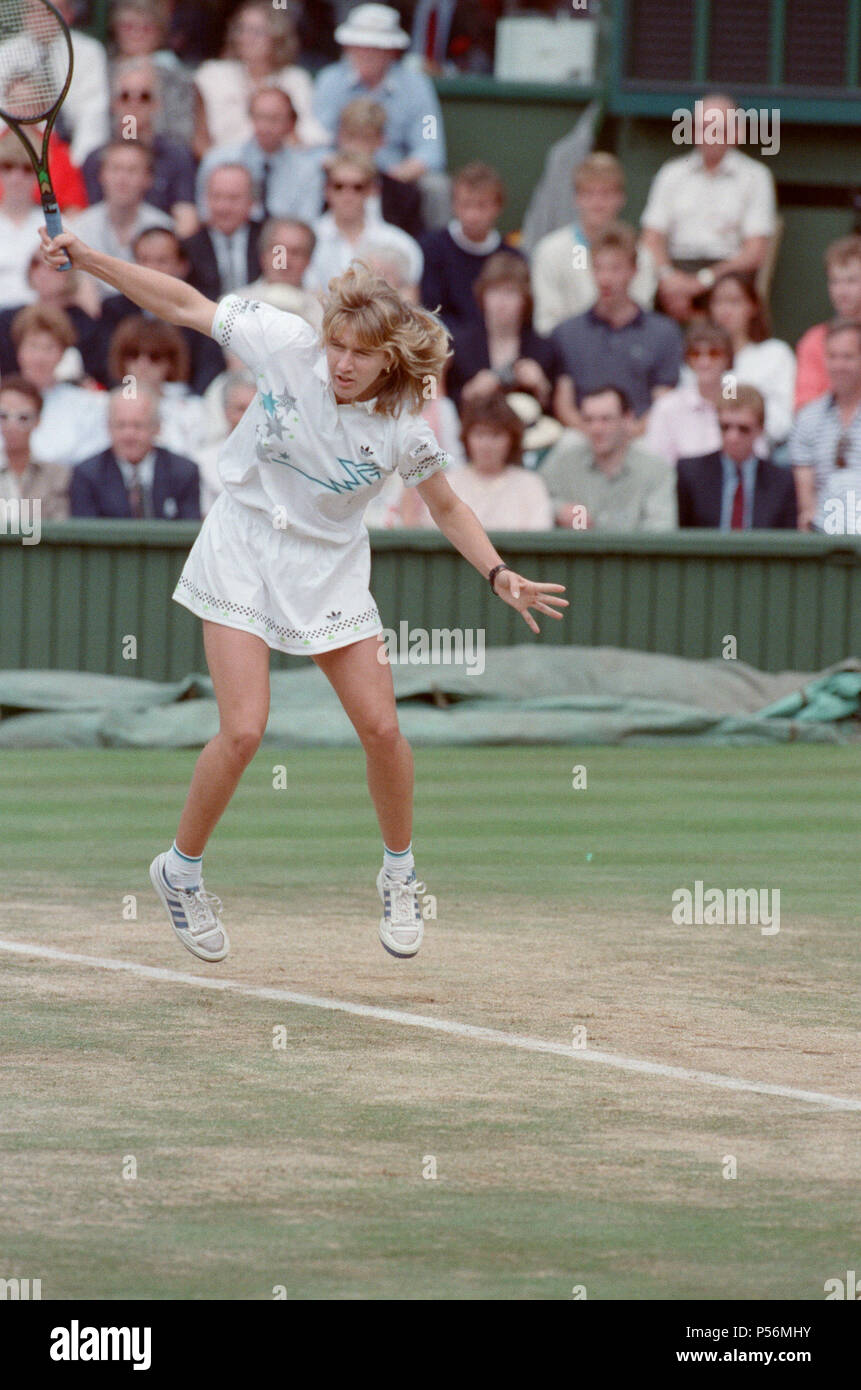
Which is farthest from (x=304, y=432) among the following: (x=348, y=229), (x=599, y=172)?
(x=599, y=172)

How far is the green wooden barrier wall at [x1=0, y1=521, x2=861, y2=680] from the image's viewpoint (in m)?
13.9

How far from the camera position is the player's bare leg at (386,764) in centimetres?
688

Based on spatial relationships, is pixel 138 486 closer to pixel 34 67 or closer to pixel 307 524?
pixel 34 67

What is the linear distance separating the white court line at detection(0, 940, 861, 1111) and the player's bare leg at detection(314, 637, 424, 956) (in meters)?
0.54

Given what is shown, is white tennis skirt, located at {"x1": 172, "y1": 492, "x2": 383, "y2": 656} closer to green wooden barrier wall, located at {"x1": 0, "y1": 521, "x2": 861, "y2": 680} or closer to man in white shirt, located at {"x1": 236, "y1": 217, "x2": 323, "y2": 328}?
green wooden barrier wall, located at {"x1": 0, "y1": 521, "x2": 861, "y2": 680}

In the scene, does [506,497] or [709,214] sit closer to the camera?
[506,497]

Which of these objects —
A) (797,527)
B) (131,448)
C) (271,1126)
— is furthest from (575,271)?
(271,1126)

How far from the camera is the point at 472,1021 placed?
636 centimetres

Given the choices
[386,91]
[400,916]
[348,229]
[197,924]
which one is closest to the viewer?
[197,924]

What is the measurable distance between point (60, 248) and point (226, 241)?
31.6 feet

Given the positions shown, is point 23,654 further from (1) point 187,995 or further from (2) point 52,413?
(1) point 187,995

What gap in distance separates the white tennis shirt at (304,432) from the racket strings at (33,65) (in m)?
1.50

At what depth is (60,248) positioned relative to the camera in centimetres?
630

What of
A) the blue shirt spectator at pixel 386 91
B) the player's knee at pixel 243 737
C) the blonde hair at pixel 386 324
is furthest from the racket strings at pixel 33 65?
the blue shirt spectator at pixel 386 91
